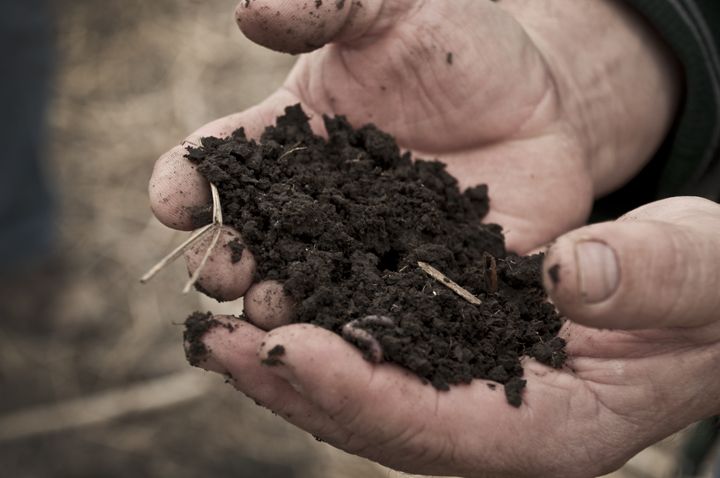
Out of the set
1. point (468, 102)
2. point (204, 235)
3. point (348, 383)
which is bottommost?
point (348, 383)

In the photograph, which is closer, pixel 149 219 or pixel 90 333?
pixel 90 333

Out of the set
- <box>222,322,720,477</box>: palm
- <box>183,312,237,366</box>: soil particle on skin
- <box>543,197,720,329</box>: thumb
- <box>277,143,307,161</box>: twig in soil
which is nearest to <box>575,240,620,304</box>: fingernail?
<box>543,197,720,329</box>: thumb

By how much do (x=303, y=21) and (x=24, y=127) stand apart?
2.37m

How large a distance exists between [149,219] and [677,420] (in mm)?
3689

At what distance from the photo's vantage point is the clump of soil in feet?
5.72

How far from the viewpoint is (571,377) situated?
1.85m

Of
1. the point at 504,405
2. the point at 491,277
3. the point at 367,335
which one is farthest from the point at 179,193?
the point at 504,405

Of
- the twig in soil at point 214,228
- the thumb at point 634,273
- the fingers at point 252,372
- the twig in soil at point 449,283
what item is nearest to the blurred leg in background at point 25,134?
the twig in soil at point 214,228

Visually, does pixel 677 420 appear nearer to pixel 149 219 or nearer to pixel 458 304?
pixel 458 304

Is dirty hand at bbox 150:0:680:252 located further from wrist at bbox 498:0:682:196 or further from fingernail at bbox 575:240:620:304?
fingernail at bbox 575:240:620:304

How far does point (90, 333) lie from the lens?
446cm

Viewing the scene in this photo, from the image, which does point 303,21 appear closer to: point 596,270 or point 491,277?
point 491,277

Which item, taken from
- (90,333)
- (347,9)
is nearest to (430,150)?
(347,9)

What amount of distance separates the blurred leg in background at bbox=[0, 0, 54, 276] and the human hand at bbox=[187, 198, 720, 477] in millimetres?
2661
